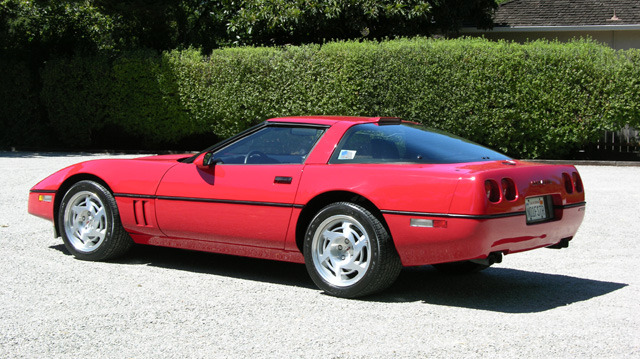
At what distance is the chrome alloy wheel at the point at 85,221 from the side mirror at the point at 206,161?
1.03 metres

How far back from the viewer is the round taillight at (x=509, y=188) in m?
5.22

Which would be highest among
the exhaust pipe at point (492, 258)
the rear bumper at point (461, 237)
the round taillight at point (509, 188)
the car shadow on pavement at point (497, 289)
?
the round taillight at point (509, 188)

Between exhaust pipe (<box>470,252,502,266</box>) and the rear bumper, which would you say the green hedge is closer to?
the rear bumper

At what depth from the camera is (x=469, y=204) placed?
16.5 ft

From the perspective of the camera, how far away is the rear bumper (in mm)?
5055

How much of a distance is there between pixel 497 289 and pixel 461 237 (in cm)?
102

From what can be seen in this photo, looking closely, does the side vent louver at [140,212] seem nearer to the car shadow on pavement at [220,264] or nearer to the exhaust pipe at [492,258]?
the car shadow on pavement at [220,264]

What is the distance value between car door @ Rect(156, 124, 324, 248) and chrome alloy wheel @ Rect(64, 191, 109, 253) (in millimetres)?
665

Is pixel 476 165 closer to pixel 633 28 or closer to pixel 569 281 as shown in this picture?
pixel 569 281

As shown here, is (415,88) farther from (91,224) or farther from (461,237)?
(461,237)

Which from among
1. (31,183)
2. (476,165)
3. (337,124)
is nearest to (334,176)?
(337,124)

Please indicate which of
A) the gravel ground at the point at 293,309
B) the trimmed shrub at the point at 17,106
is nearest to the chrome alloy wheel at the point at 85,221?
the gravel ground at the point at 293,309

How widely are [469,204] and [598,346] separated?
3.89ft

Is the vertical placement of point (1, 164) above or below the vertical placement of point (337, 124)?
below
